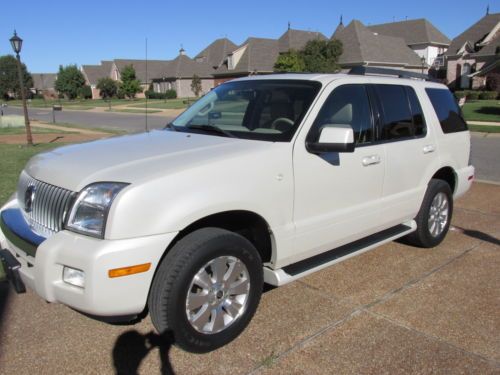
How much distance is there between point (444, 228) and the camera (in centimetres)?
555

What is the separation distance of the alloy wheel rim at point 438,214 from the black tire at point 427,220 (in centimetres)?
4

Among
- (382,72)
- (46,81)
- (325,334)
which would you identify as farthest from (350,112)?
(46,81)

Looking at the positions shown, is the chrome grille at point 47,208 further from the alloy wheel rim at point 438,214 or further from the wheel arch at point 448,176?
the wheel arch at point 448,176

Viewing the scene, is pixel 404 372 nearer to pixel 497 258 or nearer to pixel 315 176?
pixel 315 176

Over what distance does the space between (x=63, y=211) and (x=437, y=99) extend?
4.20 meters

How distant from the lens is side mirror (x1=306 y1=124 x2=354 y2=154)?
3512 millimetres

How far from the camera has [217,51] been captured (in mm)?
65312

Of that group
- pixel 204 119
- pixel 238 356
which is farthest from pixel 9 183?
pixel 238 356

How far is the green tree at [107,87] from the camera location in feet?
239

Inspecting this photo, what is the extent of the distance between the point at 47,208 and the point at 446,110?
4.38m

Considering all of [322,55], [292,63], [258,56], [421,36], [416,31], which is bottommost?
[292,63]

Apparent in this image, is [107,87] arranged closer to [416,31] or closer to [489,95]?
[416,31]

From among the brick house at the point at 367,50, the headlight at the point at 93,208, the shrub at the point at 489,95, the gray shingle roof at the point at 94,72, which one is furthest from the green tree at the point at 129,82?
the headlight at the point at 93,208

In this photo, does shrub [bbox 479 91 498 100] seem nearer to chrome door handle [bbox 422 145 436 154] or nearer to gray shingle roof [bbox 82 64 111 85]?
chrome door handle [bbox 422 145 436 154]
